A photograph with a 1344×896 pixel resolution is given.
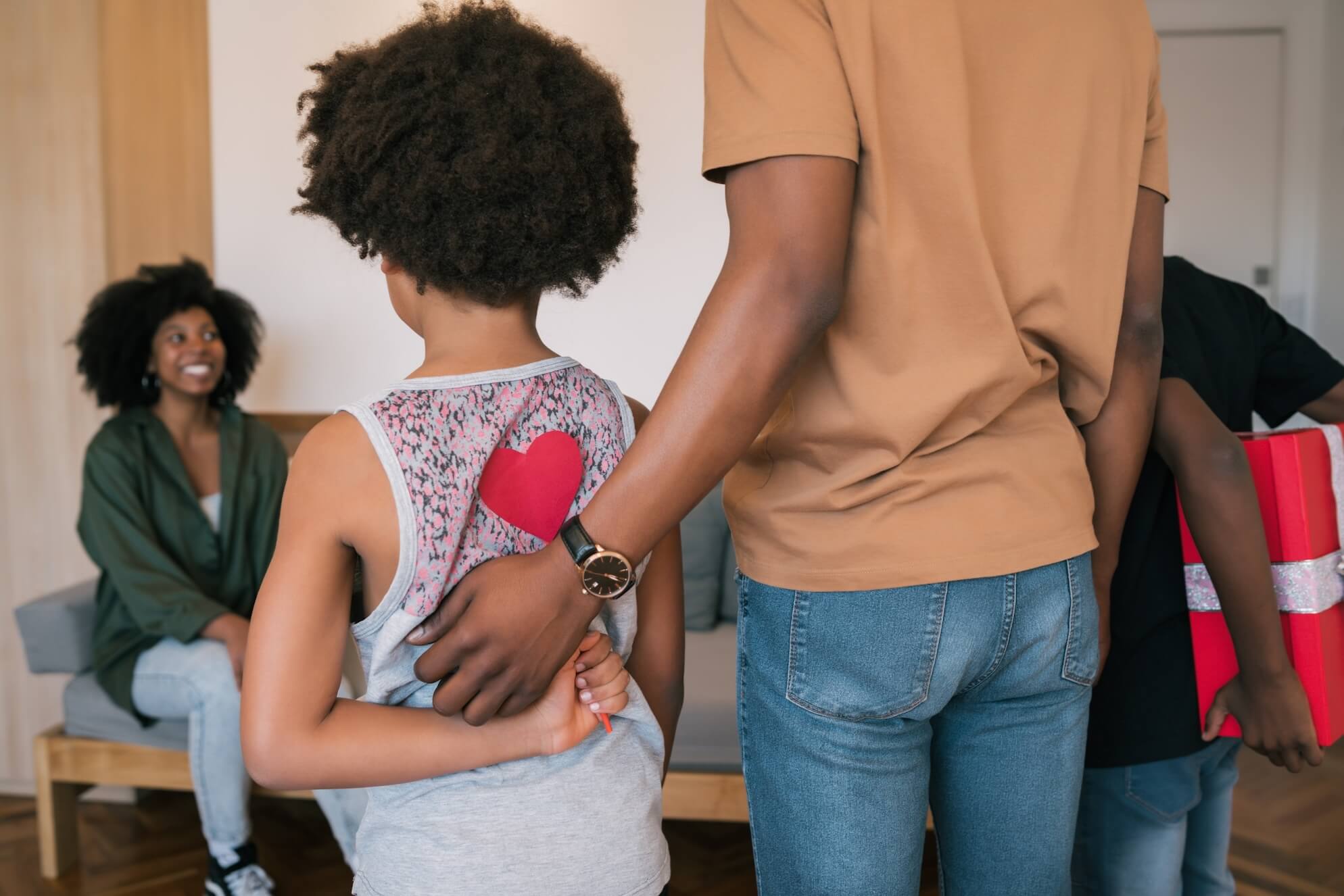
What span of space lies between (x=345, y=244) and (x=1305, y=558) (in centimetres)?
275

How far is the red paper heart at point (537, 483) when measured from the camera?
34.9 inches

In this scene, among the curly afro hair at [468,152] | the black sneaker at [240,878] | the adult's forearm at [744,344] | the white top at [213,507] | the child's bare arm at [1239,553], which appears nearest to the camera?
the adult's forearm at [744,344]

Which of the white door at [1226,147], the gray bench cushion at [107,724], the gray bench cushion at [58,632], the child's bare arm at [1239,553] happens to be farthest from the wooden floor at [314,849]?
the white door at [1226,147]

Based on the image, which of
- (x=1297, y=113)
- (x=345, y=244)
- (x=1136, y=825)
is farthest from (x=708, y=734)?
(x=1297, y=113)

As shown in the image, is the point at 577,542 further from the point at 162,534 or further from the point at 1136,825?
the point at 162,534

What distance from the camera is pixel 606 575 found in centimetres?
77

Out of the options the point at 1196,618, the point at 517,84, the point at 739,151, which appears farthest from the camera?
the point at 1196,618

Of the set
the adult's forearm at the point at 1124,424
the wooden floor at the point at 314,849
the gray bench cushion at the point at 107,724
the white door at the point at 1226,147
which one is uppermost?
the white door at the point at 1226,147

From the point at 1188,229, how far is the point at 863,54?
410 cm

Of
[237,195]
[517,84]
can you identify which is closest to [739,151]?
[517,84]

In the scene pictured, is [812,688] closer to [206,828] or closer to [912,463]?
[912,463]

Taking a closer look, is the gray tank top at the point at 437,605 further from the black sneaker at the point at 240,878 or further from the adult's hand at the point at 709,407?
the black sneaker at the point at 240,878

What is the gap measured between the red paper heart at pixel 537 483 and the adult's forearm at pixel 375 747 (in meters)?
0.17

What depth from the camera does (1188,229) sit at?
430 cm
